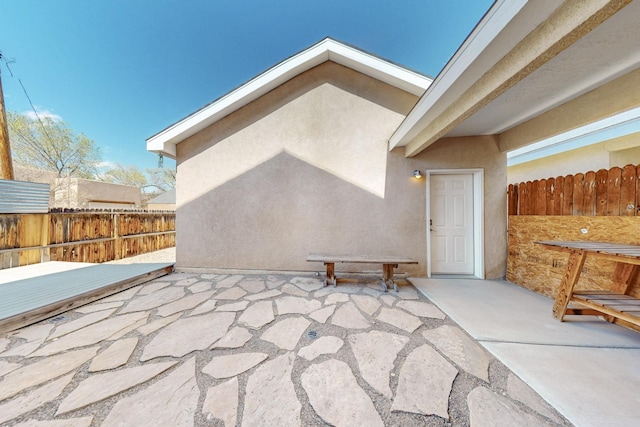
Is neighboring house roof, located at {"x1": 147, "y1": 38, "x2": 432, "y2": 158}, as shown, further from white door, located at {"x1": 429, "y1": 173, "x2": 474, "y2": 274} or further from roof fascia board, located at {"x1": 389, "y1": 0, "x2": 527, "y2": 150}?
white door, located at {"x1": 429, "y1": 173, "x2": 474, "y2": 274}

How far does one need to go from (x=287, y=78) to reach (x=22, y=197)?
20.8 feet

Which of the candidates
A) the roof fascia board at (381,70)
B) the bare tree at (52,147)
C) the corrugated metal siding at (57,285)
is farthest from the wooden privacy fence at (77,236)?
the bare tree at (52,147)

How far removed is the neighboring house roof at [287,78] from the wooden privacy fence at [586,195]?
2.81 metres

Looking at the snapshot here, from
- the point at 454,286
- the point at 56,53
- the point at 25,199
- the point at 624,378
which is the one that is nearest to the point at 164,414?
the point at 624,378

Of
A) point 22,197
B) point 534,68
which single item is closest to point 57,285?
point 22,197

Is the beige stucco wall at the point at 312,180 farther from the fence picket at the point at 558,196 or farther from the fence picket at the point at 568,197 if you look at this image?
the fence picket at the point at 568,197

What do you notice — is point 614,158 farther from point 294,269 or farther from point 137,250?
point 137,250

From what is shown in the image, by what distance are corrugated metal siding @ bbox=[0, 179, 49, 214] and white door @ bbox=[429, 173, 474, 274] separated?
28.8ft

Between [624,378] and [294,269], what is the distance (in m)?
4.13

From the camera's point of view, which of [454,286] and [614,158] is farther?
[614,158]

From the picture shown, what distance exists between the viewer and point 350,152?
14.4 ft

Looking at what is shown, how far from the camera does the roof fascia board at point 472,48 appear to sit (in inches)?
60.1

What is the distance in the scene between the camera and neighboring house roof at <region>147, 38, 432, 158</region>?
4.11 m

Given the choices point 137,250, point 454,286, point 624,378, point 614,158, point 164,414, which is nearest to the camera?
point 164,414
